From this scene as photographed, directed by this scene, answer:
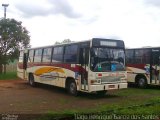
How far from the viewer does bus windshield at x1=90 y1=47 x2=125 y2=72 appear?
53.7ft

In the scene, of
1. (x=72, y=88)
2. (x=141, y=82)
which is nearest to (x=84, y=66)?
(x=72, y=88)

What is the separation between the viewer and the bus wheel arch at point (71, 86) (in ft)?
58.5

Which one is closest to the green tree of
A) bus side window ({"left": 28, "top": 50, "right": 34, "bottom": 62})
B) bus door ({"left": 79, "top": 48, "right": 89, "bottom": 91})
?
bus side window ({"left": 28, "top": 50, "right": 34, "bottom": 62})

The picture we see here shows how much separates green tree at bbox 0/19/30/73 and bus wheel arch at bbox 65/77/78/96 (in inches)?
759

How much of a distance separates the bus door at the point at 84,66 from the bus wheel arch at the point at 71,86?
0.90 metres

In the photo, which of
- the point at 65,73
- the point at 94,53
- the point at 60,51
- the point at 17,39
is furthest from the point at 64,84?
the point at 17,39

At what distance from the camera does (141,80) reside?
22.9m

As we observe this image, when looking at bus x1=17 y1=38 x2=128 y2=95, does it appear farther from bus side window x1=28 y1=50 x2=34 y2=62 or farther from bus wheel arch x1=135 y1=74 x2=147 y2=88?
bus wheel arch x1=135 y1=74 x2=147 y2=88

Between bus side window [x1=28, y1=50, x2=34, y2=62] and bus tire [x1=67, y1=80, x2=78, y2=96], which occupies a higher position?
bus side window [x1=28, y1=50, x2=34, y2=62]

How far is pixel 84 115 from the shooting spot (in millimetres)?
10930

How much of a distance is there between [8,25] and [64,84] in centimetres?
2004

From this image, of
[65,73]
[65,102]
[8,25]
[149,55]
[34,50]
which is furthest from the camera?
[8,25]

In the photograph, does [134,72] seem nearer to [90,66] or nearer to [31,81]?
[31,81]

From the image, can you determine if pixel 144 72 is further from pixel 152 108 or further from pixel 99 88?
pixel 152 108
